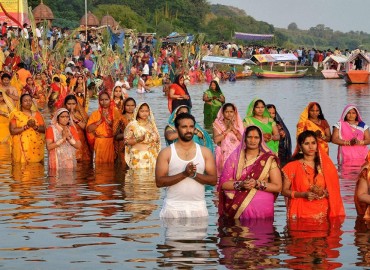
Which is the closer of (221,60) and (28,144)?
(28,144)

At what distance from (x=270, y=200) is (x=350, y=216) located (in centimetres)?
134

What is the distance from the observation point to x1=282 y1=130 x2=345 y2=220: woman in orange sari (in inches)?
416

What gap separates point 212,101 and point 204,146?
38.9 ft

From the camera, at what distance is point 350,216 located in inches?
458

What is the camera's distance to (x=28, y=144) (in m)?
16.6

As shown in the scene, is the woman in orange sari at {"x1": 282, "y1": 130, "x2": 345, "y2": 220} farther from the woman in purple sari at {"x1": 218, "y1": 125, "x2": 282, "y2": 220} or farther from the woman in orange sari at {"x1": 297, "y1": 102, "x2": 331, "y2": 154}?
the woman in orange sari at {"x1": 297, "y1": 102, "x2": 331, "y2": 154}

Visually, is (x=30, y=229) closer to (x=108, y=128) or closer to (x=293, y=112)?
(x=108, y=128)

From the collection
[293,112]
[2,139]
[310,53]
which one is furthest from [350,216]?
[310,53]

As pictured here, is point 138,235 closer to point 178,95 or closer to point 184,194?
point 184,194

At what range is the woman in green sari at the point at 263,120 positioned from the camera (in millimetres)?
15195

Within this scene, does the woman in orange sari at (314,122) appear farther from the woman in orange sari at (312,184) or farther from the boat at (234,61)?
the boat at (234,61)

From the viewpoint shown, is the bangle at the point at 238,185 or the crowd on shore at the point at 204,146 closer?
the crowd on shore at the point at 204,146

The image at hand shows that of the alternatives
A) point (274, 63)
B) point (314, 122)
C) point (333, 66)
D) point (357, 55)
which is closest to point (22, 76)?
point (314, 122)

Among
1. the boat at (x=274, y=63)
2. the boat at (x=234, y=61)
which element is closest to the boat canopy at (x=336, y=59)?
the boat at (x=274, y=63)
